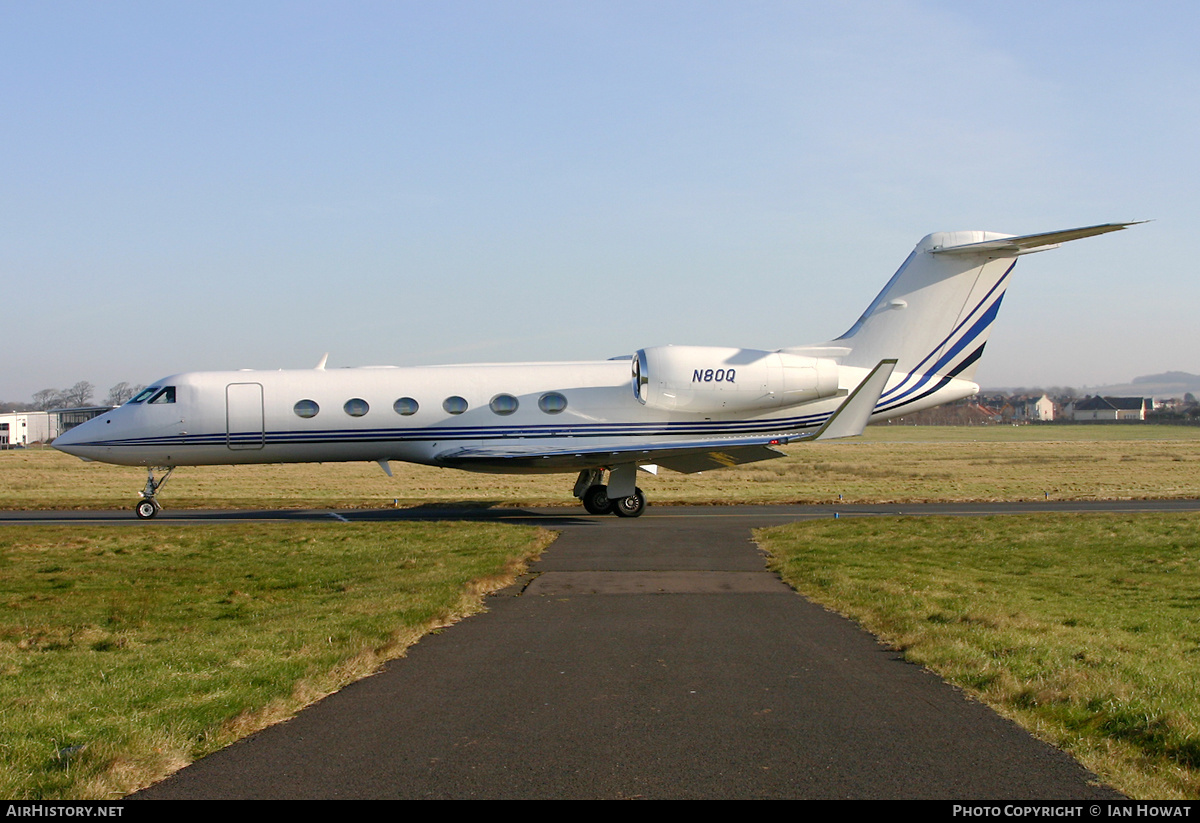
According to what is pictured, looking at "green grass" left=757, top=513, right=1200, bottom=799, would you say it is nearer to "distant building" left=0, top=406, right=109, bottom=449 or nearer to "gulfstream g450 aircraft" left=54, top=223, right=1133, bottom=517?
"gulfstream g450 aircraft" left=54, top=223, right=1133, bottom=517

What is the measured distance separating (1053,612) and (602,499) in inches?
541

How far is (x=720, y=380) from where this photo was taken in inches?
924

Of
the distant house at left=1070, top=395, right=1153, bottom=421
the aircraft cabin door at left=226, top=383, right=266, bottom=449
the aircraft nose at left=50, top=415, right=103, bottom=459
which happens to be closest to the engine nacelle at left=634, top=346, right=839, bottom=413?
the aircraft cabin door at left=226, top=383, right=266, bottom=449

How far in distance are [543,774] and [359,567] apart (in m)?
10.2

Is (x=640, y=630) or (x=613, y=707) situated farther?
(x=640, y=630)

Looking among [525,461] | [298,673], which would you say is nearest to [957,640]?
[298,673]

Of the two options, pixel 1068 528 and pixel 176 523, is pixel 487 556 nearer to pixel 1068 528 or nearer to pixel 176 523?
pixel 176 523

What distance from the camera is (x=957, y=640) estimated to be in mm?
9078

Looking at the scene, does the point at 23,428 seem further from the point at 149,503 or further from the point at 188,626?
the point at 188,626

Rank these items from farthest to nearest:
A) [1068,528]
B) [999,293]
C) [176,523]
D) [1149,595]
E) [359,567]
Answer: [999,293]
[176,523]
[1068,528]
[359,567]
[1149,595]

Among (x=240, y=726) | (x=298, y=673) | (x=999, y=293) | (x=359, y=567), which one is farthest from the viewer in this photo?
(x=999, y=293)

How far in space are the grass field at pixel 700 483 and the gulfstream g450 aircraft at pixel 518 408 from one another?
402 cm

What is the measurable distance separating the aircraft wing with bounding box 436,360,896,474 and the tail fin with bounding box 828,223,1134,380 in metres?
2.66

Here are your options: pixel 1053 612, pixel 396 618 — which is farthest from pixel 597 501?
pixel 396 618
